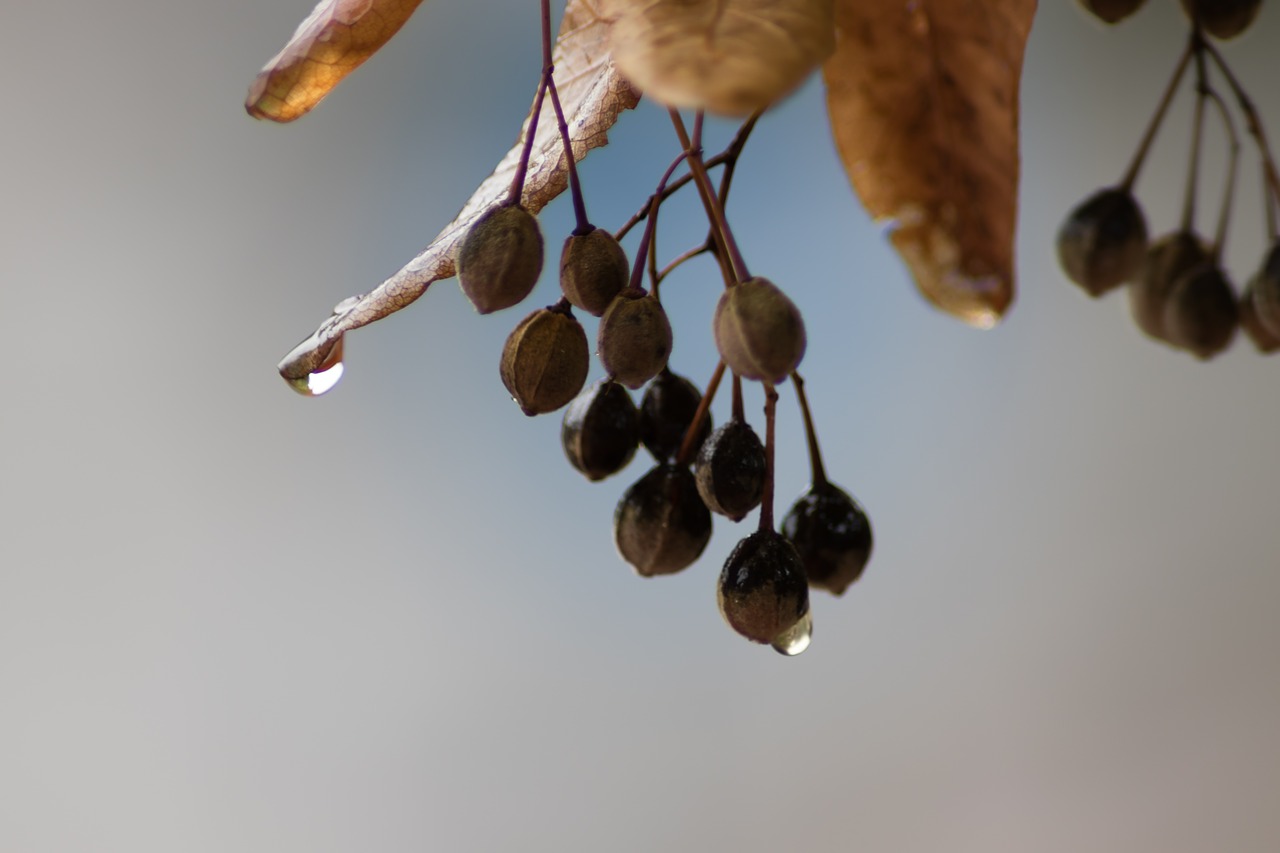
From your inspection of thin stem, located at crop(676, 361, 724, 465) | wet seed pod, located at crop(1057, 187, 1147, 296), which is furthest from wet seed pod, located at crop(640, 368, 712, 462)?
wet seed pod, located at crop(1057, 187, 1147, 296)

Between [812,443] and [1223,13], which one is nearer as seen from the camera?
[1223,13]

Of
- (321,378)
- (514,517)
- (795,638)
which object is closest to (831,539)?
(795,638)

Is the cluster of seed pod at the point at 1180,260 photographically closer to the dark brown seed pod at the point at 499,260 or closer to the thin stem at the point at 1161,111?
the thin stem at the point at 1161,111

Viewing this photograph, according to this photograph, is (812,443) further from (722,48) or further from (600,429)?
(722,48)

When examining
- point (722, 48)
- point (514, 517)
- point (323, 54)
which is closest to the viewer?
point (722, 48)

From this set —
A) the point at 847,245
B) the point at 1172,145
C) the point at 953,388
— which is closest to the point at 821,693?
the point at 953,388

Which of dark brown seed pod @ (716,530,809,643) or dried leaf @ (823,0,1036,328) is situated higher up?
dried leaf @ (823,0,1036,328)

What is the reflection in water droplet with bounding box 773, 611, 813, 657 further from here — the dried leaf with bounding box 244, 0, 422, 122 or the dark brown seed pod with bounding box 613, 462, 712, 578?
the dried leaf with bounding box 244, 0, 422, 122

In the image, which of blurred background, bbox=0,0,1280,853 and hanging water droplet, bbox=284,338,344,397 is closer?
Answer: hanging water droplet, bbox=284,338,344,397

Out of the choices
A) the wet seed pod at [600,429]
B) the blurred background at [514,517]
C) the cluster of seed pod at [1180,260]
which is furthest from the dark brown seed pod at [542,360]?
the blurred background at [514,517]
